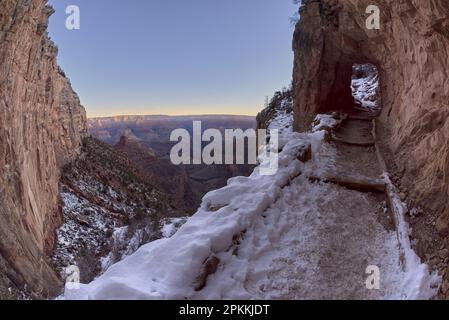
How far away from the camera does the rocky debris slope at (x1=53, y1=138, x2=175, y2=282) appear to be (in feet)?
78.5

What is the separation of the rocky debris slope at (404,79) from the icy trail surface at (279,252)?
2.20 ft

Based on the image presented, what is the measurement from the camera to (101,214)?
32.0m

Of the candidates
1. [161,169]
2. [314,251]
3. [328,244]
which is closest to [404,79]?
[328,244]

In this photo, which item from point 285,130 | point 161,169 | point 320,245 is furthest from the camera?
point 161,169

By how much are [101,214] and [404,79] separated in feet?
86.7

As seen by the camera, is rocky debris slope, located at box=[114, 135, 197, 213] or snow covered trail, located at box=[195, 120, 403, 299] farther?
rocky debris slope, located at box=[114, 135, 197, 213]

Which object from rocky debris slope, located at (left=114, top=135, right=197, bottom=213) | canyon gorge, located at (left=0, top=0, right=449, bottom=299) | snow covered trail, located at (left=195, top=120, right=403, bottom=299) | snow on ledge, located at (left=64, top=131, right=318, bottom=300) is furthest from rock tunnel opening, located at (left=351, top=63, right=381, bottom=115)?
rocky debris slope, located at (left=114, top=135, right=197, bottom=213)

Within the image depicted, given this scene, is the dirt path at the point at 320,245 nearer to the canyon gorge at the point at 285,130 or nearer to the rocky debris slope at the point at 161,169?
the canyon gorge at the point at 285,130

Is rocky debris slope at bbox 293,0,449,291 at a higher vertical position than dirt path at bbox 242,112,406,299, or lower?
higher

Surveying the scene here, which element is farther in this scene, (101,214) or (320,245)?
(101,214)

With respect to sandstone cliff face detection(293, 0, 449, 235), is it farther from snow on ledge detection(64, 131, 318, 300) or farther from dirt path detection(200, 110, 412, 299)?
snow on ledge detection(64, 131, 318, 300)

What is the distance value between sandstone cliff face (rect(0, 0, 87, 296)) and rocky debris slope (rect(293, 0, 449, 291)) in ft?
26.4

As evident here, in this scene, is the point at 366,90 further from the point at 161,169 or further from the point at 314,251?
the point at 161,169

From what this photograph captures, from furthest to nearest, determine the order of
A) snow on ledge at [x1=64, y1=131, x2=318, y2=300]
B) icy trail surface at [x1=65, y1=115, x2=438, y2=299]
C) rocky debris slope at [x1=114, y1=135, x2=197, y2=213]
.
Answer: rocky debris slope at [x1=114, y1=135, x2=197, y2=213] < icy trail surface at [x1=65, y1=115, x2=438, y2=299] < snow on ledge at [x1=64, y1=131, x2=318, y2=300]
